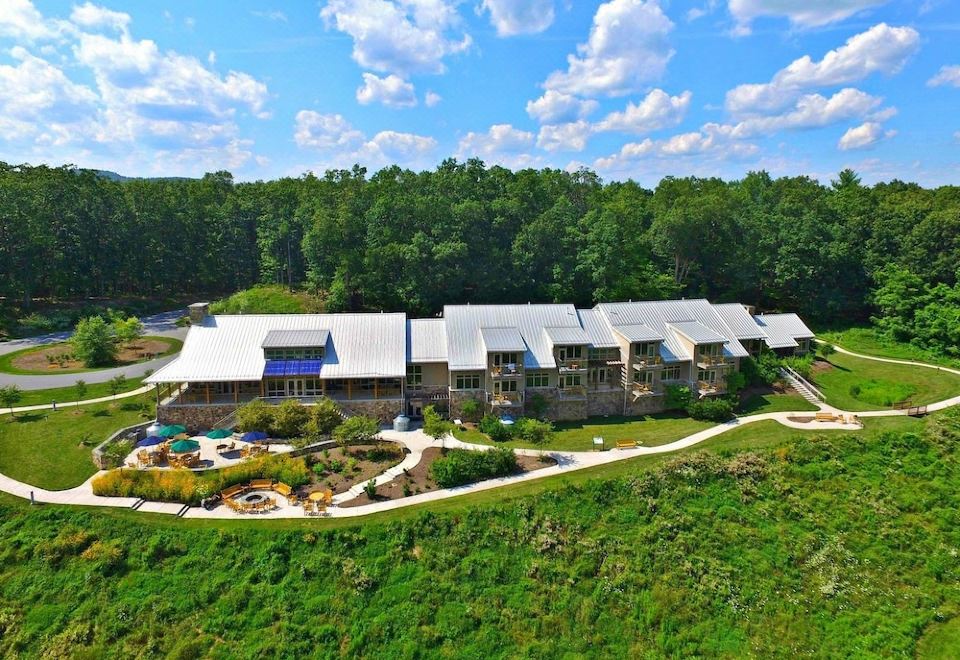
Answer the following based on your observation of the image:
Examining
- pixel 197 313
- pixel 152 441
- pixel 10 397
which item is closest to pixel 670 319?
pixel 197 313

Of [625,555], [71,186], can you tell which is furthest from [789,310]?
[71,186]

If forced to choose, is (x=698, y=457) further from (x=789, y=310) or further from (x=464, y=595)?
(x=789, y=310)

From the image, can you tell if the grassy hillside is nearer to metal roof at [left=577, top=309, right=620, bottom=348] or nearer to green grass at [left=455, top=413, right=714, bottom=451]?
green grass at [left=455, top=413, right=714, bottom=451]

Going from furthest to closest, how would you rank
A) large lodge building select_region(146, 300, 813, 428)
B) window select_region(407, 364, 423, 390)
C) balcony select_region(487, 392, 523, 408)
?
window select_region(407, 364, 423, 390) → balcony select_region(487, 392, 523, 408) → large lodge building select_region(146, 300, 813, 428)

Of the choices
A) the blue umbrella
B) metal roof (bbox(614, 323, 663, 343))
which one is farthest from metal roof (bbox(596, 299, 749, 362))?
the blue umbrella

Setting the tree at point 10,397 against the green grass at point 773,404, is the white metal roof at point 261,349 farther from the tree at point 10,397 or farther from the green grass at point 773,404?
the green grass at point 773,404

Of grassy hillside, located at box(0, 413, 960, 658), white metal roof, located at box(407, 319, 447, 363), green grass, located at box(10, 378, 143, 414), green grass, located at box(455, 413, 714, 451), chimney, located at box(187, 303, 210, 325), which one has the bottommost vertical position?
grassy hillside, located at box(0, 413, 960, 658)
